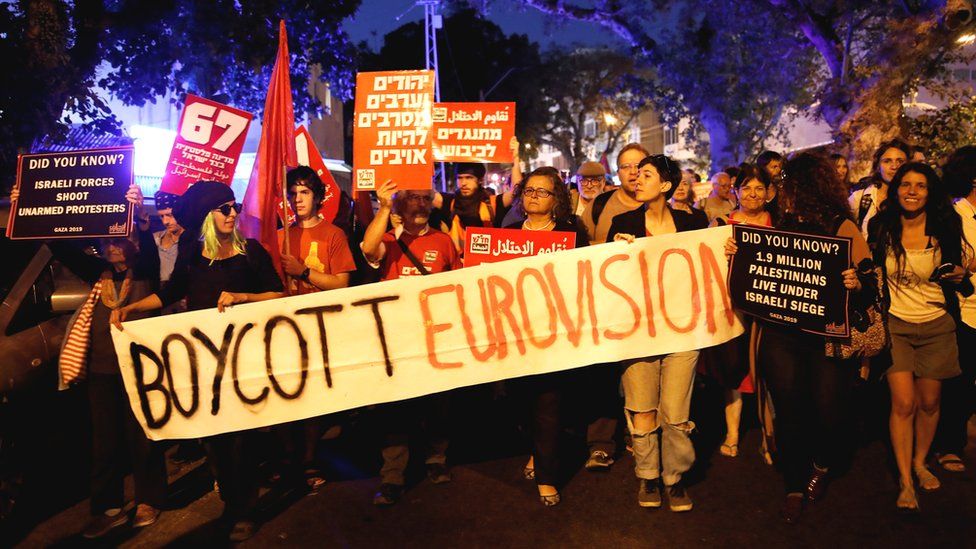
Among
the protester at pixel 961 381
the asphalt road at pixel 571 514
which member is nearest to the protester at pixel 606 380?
→ the asphalt road at pixel 571 514

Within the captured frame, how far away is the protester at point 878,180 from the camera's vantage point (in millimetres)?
6156

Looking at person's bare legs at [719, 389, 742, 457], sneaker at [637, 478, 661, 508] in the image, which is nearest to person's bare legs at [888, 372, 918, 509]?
person's bare legs at [719, 389, 742, 457]

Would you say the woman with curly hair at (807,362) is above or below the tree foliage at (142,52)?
below

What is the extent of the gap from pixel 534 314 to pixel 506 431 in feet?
6.41

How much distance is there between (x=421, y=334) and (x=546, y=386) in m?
0.84

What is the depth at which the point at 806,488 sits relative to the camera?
15.5ft

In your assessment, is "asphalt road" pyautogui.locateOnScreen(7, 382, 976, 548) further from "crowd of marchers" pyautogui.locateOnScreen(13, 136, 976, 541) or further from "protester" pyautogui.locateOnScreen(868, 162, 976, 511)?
"protester" pyautogui.locateOnScreen(868, 162, 976, 511)

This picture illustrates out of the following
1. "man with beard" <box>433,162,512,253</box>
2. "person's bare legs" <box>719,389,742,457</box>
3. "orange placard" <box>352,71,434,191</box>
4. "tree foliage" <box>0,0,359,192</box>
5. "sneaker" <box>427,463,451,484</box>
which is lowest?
"sneaker" <box>427,463,451,484</box>

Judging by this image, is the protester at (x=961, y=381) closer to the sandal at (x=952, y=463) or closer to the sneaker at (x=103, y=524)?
the sandal at (x=952, y=463)

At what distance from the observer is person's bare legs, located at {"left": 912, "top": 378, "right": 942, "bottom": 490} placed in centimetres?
475

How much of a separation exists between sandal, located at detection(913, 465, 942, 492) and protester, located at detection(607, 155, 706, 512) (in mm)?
1498

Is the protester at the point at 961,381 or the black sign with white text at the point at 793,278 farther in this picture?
the protester at the point at 961,381

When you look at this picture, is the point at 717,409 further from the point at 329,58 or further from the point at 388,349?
the point at 329,58

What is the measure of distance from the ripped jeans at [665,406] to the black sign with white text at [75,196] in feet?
10.8
